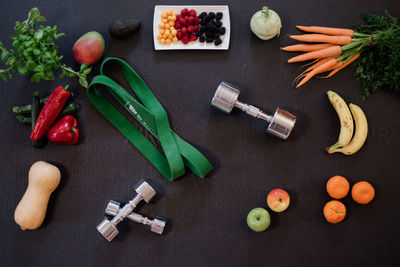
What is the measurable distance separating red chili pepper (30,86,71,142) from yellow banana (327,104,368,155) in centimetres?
99

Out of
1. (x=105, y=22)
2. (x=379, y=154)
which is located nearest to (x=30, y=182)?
(x=105, y=22)

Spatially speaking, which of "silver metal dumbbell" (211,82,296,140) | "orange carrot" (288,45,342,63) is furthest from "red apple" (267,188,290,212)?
"orange carrot" (288,45,342,63)

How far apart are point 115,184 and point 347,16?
3.60 ft

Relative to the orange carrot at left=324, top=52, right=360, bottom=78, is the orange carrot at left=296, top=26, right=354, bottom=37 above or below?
above

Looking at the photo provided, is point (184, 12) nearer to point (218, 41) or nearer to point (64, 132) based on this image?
point (218, 41)

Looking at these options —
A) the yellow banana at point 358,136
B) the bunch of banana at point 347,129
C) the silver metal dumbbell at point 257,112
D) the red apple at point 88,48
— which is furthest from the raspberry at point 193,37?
the yellow banana at point 358,136

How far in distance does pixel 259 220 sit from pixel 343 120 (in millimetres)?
469

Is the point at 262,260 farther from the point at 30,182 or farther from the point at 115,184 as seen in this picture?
the point at 30,182

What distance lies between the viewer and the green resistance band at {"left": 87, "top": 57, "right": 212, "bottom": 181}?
4.24 ft

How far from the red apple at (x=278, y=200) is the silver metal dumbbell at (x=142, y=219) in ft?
1.26

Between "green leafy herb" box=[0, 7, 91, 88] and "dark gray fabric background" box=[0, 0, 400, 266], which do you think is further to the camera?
"dark gray fabric background" box=[0, 0, 400, 266]

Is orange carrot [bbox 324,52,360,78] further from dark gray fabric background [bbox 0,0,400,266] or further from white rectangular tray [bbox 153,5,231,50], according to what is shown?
white rectangular tray [bbox 153,5,231,50]

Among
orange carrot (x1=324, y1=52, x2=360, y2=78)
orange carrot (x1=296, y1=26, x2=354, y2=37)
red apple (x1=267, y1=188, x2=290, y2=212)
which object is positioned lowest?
red apple (x1=267, y1=188, x2=290, y2=212)

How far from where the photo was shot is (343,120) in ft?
A: 4.27
